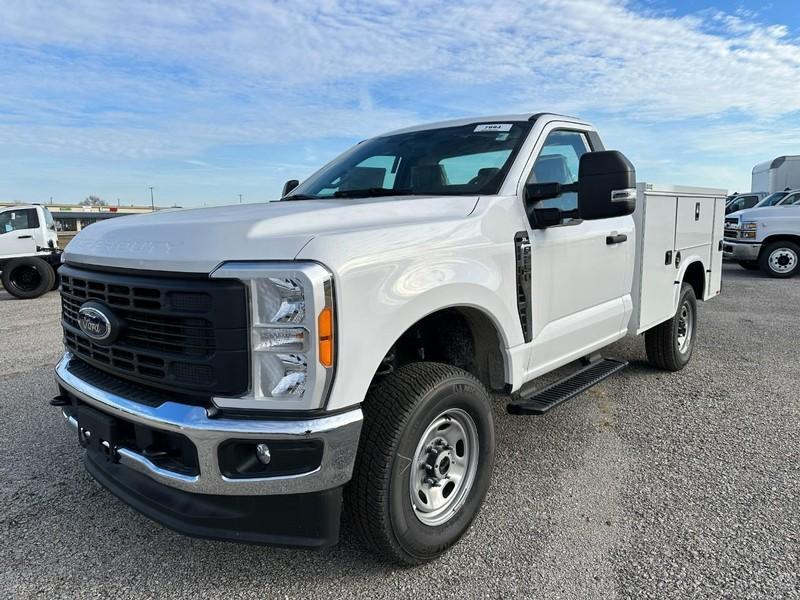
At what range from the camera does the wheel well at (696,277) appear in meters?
5.59

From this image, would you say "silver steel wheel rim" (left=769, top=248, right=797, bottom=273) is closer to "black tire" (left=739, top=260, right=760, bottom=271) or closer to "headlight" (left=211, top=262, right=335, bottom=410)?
"black tire" (left=739, top=260, right=760, bottom=271)

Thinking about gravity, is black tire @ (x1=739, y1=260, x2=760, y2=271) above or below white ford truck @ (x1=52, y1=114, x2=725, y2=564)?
below

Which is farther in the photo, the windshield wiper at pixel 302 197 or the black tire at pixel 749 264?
the black tire at pixel 749 264

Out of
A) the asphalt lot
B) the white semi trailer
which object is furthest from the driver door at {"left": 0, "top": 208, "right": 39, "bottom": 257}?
the white semi trailer

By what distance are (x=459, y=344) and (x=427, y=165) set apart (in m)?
1.14

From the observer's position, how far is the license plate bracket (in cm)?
240

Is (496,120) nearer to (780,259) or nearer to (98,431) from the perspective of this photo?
(98,431)

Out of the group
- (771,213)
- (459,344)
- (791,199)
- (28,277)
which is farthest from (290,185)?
(791,199)

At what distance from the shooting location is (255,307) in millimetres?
2051

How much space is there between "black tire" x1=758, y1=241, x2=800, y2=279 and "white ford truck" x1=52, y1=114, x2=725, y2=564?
12.1 metres

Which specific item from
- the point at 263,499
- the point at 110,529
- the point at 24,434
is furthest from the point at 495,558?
the point at 24,434

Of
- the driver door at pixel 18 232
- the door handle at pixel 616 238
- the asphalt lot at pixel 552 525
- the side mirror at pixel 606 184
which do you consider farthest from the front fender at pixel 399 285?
the driver door at pixel 18 232

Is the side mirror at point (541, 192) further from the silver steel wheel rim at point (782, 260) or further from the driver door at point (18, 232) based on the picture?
the silver steel wheel rim at point (782, 260)

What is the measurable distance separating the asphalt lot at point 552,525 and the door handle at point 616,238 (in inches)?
50.4
